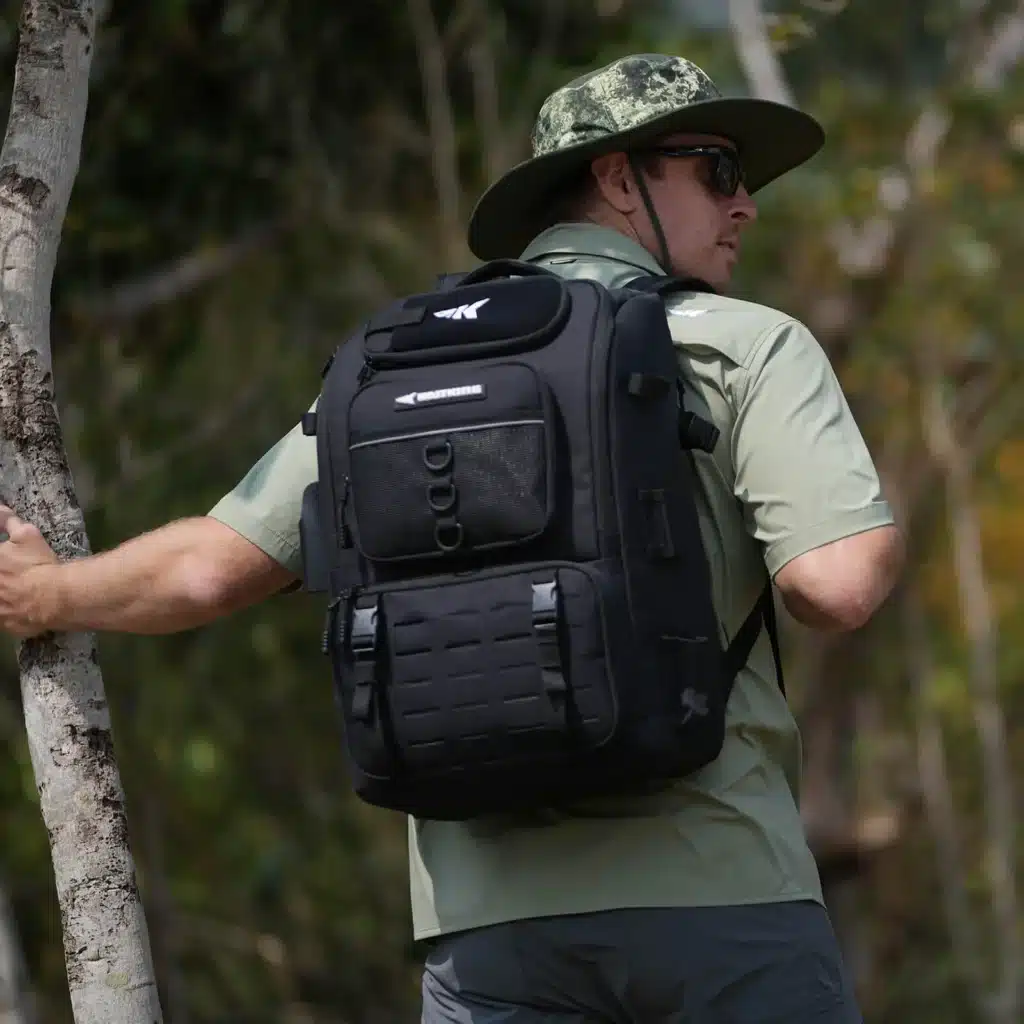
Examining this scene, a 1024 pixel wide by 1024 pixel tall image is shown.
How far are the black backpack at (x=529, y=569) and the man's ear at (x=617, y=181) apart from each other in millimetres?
353

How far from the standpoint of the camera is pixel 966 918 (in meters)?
10.7

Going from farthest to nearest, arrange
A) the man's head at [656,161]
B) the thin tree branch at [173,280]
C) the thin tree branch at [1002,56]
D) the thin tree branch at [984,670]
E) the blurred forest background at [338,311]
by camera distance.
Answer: the thin tree branch at [984,670] → the thin tree branch at [1002,56] → the blurred forest background at [338,311] → the thin tree branch at [173,280] → the man's head at [656,161]

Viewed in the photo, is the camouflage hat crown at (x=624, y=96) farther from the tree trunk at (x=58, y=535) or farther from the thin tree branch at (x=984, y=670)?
the thin tree branch at (x=984, y=670)

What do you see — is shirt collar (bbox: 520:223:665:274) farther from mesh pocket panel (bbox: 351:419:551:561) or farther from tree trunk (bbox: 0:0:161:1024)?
tree trunk (bbox: 0:0:161:1024)

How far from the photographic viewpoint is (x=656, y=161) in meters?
2.60

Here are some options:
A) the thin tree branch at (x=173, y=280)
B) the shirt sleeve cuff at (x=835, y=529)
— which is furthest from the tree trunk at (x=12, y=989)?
the thin tree branch at (x=173, y=280)

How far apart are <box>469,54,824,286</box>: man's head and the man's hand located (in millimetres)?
760

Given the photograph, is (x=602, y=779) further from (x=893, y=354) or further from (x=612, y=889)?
(x=893, y=354)

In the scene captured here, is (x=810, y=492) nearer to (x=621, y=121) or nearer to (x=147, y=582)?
(x=621, y=121)

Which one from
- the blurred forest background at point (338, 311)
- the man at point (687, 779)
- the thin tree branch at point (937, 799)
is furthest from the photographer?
the thin tree branch at point (937, 799)

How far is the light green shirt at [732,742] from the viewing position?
2256 mm

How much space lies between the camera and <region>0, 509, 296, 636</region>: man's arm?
8.12ft

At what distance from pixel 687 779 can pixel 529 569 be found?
0.32 m

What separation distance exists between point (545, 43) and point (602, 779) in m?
5.38
